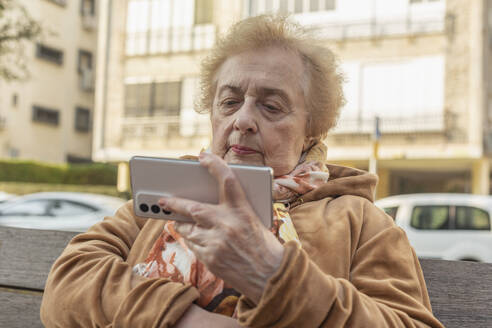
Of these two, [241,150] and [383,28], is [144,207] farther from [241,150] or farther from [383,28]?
[383,28]

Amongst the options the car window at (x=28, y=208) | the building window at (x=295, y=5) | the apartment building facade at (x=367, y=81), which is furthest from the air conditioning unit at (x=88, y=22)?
the car window at (x=28, y=208)

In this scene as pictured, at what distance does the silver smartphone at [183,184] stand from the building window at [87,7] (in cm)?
3244

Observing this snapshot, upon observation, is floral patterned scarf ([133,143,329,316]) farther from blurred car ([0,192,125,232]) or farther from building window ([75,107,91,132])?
building window ([75,107,91,132])

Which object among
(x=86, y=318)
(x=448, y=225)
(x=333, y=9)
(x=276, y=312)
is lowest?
(x=448, y=225)

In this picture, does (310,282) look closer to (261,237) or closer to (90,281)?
(261,237)

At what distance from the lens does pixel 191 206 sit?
55.0 inches

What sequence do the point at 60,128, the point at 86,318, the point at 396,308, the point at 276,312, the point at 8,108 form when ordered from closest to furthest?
the point at 276,312
the point at 396,308
the point at 86,318
the point at 8,108
the point at 60,128

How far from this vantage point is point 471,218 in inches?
355

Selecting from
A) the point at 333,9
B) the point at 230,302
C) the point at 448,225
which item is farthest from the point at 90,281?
the point at 333,9

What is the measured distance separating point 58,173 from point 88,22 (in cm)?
1045

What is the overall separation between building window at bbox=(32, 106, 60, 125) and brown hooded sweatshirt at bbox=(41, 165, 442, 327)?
29.1m

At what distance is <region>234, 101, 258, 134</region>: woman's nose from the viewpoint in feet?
6.52

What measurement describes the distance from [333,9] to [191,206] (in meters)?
20.9

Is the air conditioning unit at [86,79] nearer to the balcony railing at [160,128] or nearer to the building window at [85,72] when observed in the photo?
the building window at [85,72]
